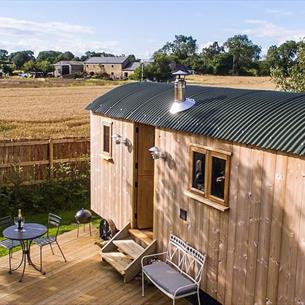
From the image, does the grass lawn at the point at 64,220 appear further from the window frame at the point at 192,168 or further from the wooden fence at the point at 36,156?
the window frame at the point at 192,168

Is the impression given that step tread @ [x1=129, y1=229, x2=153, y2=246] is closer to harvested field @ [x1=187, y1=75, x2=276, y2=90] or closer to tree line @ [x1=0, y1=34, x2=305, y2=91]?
tree line @ [x1=0, y1=34, x2=305, y2=91]

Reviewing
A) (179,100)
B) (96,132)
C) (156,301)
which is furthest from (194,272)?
(96,132)

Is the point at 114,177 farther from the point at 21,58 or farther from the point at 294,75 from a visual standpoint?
the point at 21,58

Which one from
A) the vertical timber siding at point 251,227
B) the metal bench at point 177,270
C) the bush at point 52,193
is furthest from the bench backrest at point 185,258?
the bush at point 52,193

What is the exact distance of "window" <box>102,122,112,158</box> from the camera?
8.61m

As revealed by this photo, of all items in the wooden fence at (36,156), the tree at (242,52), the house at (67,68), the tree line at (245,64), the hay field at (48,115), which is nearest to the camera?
the wooden fence at (36,156)

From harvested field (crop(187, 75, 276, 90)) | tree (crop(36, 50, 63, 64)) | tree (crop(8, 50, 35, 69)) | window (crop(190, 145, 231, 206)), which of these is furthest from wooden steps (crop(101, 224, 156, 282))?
tree (crop(36, 50, 63, 64))

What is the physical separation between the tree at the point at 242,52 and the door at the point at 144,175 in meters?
33.0

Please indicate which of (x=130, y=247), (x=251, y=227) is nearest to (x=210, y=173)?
(x=251, y=227)

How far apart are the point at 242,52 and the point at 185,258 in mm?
66070

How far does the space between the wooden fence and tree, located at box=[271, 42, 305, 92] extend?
6330 mm

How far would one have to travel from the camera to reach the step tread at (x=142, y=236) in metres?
7.59

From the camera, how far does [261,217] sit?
16.6 feet

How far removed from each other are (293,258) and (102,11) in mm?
11602
